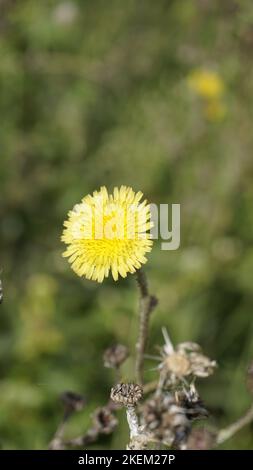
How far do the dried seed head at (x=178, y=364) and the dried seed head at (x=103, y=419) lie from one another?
0.20 metres

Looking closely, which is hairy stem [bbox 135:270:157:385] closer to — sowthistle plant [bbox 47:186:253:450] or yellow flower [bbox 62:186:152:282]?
sowthistle plant [bbox 47:186:253:450]

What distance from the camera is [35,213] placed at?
3.88m

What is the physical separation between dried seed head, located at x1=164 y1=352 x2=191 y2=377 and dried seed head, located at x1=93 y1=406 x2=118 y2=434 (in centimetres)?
20

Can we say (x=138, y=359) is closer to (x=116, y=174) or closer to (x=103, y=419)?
(x=103, y=419)

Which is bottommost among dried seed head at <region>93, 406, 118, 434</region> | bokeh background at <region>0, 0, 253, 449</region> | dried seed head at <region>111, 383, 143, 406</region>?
dried seed head at <region>111, 383, 143, 406</region>

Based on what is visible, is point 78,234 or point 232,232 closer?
point 78,234

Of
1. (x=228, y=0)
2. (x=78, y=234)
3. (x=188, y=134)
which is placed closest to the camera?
(x=78, y=234)

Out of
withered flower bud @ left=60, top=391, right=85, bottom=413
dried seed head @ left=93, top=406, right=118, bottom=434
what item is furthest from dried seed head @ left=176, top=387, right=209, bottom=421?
withered flower bud @ left=60, top=391, right=85, bottom=413

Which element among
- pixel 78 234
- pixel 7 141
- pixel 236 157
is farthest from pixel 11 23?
pixel 78 234

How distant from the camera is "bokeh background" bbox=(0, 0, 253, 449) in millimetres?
3191

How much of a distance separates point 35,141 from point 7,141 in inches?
6.5

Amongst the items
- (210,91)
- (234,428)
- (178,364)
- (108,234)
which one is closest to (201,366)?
(178,364)

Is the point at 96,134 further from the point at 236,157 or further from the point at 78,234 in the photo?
the point at 78,234

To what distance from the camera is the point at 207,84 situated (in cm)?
397
